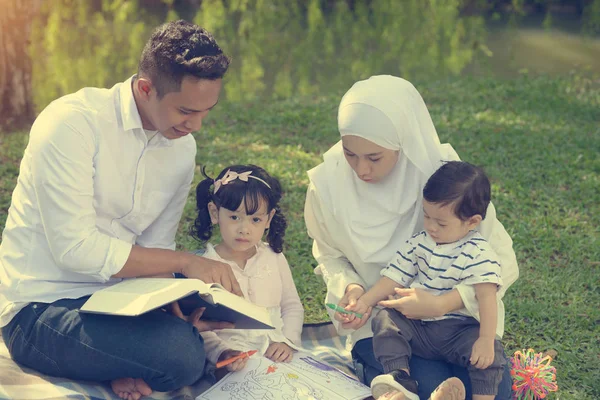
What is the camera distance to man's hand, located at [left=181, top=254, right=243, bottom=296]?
2.93 m

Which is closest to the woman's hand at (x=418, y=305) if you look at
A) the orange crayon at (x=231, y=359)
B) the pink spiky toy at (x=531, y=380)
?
the pink spiky toy at (x=531, y=380)

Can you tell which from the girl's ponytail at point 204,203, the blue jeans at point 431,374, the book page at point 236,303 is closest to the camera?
the book page at point 236,303

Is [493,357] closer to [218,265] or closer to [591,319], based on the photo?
[218,265]

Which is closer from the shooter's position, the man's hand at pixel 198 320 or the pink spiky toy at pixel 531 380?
the man's hand at pixel 198 320

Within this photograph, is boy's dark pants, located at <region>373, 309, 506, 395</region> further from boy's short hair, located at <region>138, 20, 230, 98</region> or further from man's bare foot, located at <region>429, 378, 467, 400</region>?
boy's short hair, located at <region>138, 20, 230, 98</region>

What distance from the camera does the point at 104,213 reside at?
2.99m

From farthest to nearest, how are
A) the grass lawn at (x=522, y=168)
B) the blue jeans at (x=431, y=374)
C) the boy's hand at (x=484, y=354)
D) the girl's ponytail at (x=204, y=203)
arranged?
the grass lawn at (x=522, y=168) < the girl's ponytail at (x=204, y=203) < the blue jeans at (x=431, y=374) < the boy's hand at (x=484, y=354)

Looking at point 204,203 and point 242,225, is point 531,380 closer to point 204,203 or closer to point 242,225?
point 242,225

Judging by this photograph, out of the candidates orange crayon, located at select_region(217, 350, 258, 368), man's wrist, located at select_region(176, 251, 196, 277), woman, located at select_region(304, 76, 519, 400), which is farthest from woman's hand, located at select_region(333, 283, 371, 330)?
man's wrist, located at select_region(176, 251, 196, 277)

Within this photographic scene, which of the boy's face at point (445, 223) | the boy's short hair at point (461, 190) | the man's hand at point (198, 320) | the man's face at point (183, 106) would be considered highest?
the man's face at point (183, 106)

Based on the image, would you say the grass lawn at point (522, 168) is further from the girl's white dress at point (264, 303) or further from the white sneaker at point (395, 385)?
the white sneaker at point (395, 385)

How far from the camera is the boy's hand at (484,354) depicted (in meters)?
2.82

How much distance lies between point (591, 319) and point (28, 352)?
2.63 m

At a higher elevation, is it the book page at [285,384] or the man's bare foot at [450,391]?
the man's bare foot at [450,391]
